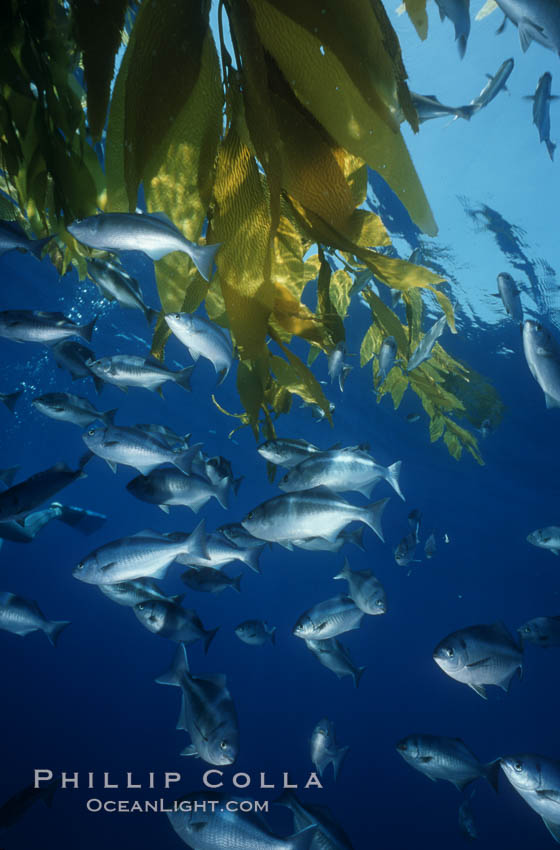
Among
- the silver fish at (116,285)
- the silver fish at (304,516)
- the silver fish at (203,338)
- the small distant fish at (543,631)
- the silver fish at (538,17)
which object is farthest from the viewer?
the small distant fish at (543,631)

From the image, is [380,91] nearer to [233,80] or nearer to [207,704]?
[233,80]

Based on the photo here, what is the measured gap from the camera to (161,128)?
1307mm

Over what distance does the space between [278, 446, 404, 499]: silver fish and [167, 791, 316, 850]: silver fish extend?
7.60 feet

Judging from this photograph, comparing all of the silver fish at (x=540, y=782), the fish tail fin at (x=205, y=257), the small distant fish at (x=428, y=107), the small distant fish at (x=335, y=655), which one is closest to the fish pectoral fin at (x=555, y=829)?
the silver fish at (x=540, y=782)

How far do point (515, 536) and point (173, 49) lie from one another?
39.4 m

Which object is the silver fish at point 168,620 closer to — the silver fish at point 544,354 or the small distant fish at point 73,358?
the small distant fish at point 73,358

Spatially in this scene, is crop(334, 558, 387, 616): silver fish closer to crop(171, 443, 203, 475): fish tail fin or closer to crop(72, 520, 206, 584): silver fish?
crop(72, 520, 206, 584): silver fish

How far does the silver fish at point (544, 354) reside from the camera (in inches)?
108

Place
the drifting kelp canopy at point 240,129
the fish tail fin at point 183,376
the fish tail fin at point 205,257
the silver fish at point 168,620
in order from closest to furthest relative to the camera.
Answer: the drifting kelp canopy at point 240,129 → the fish tail fin at point 205,257 → the fish tail fin at point 183,376 → the silver fish at point 168,620

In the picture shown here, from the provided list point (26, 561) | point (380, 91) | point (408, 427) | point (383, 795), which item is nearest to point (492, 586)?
point (383, 795)

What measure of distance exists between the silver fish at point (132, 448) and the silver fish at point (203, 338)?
1.53 m

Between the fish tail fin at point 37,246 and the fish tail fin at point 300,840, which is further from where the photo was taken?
the fish tail fin at point 300,840

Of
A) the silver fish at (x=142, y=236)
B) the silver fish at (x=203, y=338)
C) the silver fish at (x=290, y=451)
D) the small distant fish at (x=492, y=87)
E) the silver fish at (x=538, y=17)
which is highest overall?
the small distant fish at (x=492, y=87)

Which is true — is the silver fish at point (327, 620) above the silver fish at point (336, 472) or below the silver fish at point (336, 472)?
below
